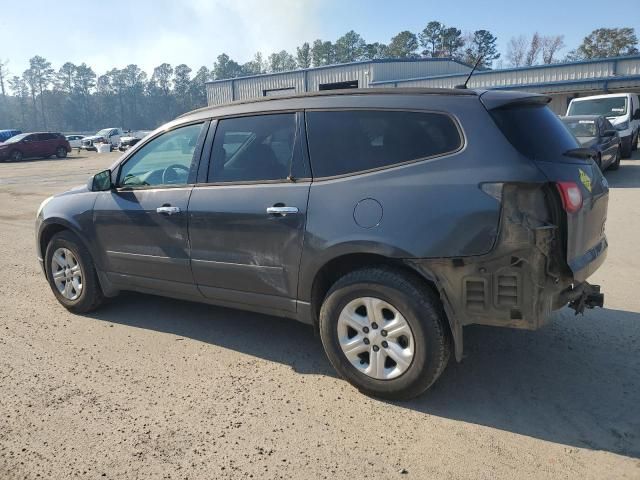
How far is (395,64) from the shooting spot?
111ft

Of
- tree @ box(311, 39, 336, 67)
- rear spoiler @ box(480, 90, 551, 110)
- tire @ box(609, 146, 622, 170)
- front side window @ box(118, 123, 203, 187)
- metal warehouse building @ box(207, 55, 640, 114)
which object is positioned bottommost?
tire @ box(609, 146, 622, 170)

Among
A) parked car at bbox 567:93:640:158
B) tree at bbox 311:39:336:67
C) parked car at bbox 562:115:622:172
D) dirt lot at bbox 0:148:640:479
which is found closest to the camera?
dirt lot at bbox 0:148:640:479

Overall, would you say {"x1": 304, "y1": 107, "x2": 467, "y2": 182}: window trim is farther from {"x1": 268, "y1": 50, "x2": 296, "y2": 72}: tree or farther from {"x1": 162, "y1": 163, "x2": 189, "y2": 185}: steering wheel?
{"x1": 268, "y1": 50, "x2": 296, "y2": 72}: tree

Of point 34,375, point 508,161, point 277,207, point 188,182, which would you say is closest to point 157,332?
point 34,375

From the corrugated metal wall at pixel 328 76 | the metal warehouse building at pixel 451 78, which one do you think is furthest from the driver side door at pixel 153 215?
the corrugated metal wall at pixel 328 76

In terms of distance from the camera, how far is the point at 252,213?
376 cm

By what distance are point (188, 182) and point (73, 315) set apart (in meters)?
2.00

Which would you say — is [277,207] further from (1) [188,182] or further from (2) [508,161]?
(2) [508,161]

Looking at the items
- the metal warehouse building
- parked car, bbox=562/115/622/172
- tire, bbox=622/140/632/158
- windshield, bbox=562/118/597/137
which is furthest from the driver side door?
the metal warehouse building

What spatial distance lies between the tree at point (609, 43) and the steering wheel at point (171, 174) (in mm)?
76434

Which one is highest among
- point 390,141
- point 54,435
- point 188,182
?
point 390,141

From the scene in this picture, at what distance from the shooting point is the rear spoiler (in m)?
3.21

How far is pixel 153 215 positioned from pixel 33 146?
35517mm

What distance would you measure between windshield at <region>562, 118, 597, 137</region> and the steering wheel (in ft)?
35.5
